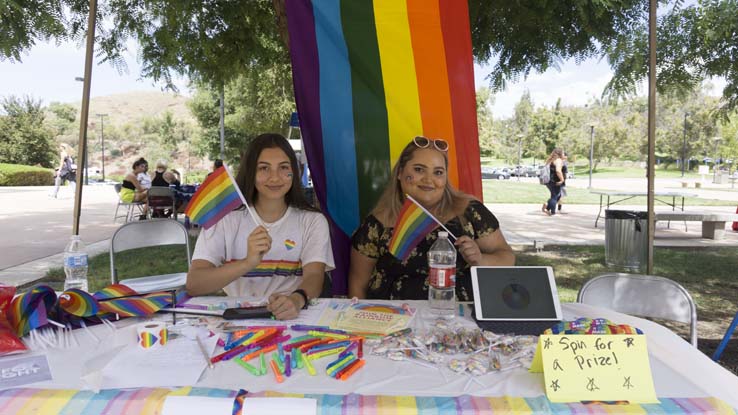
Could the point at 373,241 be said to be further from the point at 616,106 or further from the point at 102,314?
the point at 616,106

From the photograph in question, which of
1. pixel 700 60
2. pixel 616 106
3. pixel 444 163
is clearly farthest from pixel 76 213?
pixel 700 60

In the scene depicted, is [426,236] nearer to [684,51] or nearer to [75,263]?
[75,263]

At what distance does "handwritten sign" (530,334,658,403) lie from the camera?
120 centimetres

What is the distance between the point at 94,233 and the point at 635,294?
33.0 feet

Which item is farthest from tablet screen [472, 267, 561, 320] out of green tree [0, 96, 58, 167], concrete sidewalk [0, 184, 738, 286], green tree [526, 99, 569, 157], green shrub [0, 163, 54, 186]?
green tree [526, 99, 569, 157]

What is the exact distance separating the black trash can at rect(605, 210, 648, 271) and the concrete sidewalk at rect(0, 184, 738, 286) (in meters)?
1.74

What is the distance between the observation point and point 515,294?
71.5 inches

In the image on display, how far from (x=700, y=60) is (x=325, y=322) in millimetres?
3403

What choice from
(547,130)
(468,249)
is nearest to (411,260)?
(468,249)

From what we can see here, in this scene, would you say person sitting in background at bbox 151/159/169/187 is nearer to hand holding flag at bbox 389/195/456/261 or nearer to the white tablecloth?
hand holding flag at bbox 389/195/456/261

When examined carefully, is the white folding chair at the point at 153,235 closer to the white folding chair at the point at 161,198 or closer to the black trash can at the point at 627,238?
the black trash can at the point at 627,238

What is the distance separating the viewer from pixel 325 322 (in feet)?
5.98

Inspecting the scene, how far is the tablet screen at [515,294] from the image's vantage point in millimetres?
1775

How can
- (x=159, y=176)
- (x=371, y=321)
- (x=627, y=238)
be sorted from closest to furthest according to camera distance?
(x=371, y=321)
(x=627, y=238)
(x=159, y=176)
